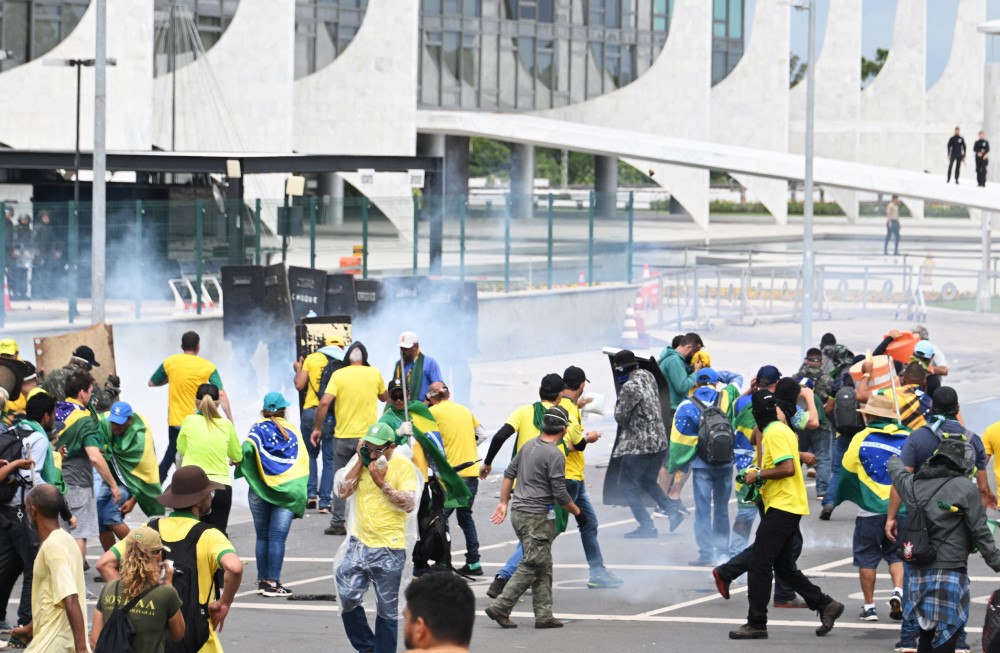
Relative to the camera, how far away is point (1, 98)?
44.2 meters

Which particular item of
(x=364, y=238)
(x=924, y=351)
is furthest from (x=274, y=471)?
(x=364, y=238)

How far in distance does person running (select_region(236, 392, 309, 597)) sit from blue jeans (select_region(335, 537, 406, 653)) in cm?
219

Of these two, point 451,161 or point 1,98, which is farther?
point 451,161

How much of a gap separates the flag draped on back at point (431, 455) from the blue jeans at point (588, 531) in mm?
767

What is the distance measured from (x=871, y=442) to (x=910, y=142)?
75.5 m

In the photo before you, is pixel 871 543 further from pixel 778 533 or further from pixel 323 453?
pixel 323 453

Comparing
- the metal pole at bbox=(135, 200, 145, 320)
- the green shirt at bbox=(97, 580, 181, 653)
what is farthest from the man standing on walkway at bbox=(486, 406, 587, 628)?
the metal pole at bbox=(135, 200, 145, 320)

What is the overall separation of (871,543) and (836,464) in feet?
15.3

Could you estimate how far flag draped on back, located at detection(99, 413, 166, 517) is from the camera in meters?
11.7

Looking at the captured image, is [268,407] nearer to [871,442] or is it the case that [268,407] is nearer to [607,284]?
[871,442]

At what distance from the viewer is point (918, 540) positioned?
8969mm

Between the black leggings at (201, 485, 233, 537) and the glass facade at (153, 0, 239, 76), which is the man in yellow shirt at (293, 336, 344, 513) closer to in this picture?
the black leggings at (201, 485, 233, 537)

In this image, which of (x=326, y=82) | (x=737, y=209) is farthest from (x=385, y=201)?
(x=737, y=209)

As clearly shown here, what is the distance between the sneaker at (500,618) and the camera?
10616 mm
